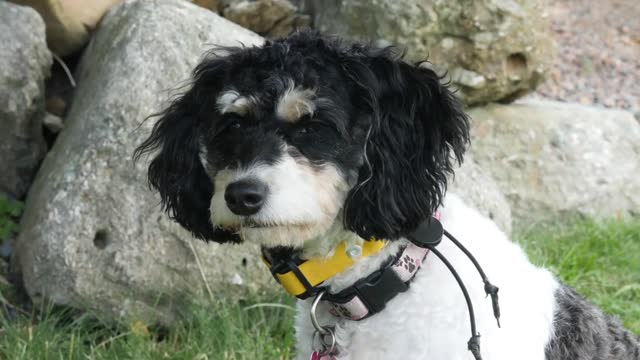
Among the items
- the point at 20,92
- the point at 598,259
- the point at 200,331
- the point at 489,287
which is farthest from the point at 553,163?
the point at 489,287

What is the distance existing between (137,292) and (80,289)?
0.83ft

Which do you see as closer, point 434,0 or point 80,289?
point 80,289

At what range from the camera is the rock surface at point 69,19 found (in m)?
4.93

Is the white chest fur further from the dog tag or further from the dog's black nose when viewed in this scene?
the dog's black nose

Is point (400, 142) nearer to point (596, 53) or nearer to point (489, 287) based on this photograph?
point (489, 287)

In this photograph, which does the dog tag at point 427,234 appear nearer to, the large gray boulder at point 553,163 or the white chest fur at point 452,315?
the white chest fur at point 452,315

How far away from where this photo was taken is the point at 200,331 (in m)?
3.83

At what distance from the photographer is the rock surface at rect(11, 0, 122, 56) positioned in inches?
194

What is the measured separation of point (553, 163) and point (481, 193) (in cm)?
115

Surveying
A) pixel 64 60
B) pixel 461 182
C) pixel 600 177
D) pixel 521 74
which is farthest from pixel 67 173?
pixel 600 177

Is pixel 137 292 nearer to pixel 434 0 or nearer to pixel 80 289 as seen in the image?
pixel 80 289

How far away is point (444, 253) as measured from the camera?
2547 mm

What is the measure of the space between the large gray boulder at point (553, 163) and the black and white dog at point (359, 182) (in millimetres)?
3032

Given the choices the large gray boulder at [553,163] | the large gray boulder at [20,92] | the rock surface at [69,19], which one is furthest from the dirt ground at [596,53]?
the large gray boulder at [20,92]
